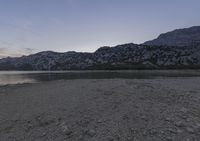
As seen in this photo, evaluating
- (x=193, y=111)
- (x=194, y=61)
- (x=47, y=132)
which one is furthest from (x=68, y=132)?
(x=194, y=61)

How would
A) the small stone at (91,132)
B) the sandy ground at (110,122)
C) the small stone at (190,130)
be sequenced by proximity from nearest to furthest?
1. the small stone at (190,130)
2. the sandy ground at (110,122)
3. the small stone at (91,132)

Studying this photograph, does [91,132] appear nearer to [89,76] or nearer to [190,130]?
[190,130]

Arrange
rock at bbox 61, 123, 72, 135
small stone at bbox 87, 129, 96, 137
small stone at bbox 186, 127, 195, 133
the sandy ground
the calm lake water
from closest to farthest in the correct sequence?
small stone at bbox 186, 127, 195, 133 < the sandy ground < small stone at bbox 87, 129, 96, 137 < rock at bbox 61, 123, 72, 135 < the calm lake water

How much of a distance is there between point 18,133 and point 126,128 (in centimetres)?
545

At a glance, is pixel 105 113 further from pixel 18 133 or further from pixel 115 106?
pixel 18 133

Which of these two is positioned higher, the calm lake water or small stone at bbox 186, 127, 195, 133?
small stone at bbox 186, 127, 195, 133

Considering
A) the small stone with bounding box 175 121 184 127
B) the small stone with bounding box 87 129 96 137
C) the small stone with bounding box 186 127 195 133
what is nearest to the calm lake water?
the small stone with bounding box 87 129 96 137

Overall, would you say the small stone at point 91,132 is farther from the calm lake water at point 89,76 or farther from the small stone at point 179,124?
the calm lake water at point 89,76

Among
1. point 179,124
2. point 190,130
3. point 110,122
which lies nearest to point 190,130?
point 190,130

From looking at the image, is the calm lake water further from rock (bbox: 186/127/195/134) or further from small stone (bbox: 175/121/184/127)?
rock (bbox: 186/127/195/134)

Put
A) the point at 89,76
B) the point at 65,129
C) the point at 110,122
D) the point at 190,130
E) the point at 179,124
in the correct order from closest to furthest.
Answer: the point at 190,130 < the point at 179,124 < the point at 65,129 < the point at 110,122 < the point at 89,76

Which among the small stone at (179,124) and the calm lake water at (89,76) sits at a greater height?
the small stone at (179,124)

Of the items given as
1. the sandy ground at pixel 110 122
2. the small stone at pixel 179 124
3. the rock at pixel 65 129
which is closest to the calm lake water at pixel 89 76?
the sandy ground at pixel 110 122

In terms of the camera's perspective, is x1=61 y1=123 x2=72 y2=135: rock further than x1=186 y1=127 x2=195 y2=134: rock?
Yes
